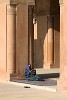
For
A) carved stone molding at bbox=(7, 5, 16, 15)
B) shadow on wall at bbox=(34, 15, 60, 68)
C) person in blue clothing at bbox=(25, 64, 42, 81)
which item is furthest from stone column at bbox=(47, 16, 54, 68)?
carved stone molding at bbox=(7, 5, 16, 15)

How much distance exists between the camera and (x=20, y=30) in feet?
61.2

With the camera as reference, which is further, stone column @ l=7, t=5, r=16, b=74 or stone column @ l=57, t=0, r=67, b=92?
stone column @ l=7, t=5, r=16, b=74

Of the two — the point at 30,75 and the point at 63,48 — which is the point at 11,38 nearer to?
the point at 30,75

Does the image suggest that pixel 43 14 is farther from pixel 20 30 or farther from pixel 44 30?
pixel 20 30

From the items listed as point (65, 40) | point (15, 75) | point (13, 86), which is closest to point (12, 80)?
point (15, 75)

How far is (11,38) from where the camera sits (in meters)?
18.2

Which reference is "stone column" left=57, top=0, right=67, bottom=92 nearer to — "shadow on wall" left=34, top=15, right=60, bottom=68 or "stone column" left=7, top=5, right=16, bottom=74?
"stone column" left=7, top=5, right=16, bottom=74

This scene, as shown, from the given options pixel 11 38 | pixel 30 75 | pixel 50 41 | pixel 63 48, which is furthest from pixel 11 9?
pixel 50 41

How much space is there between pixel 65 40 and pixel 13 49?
183 inches

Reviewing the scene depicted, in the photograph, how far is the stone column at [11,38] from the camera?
716 inches

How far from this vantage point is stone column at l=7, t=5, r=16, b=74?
18188mm

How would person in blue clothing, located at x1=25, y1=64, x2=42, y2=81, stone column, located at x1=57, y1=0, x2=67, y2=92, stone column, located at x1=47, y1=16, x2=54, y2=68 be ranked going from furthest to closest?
1. stone column, located at x1=47, y1=16, x2=54, y2=68
2. person in blue clothing, located at x1=25, y1=64, x2=42, y2=81
3. stone column, located at x1=57, y1=0, x2=67, y2=92

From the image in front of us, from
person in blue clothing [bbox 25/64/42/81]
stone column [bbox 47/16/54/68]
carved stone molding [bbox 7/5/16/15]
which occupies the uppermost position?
carved stone molding [bbox 7/5/16/15]

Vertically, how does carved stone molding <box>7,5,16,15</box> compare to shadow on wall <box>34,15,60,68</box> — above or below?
above
